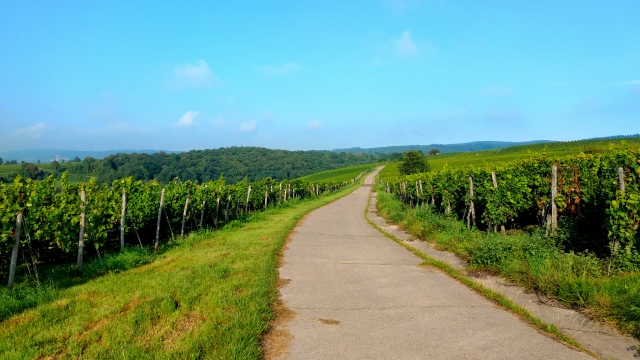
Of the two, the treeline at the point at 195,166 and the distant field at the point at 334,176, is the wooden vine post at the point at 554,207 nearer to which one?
the treeline at the point at 195,166

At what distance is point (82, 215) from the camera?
26.4 feet

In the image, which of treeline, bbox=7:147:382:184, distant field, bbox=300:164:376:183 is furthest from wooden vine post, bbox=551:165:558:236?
distant field, bbox=300:164:376:183

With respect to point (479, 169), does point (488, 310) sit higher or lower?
lower

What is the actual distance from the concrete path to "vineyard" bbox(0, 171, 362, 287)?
199 inches

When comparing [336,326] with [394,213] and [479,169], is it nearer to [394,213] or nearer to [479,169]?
[479,169]

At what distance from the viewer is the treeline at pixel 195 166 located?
58.3 meters

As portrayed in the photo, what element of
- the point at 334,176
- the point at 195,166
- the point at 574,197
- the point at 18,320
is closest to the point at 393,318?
the point at 18,320

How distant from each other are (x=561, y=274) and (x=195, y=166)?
87523 millimetres

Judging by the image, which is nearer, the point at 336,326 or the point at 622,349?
the point at 622,349

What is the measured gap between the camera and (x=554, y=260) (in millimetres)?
6914

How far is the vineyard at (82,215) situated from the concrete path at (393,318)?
16.6 feet

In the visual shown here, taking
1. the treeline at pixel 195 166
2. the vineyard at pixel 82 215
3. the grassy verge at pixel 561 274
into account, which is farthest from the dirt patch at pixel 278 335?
the treeline at pixel 195 166

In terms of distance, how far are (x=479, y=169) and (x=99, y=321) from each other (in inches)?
507

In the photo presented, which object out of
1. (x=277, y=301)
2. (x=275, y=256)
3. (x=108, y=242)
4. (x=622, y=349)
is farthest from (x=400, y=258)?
(x=108, y=242)
